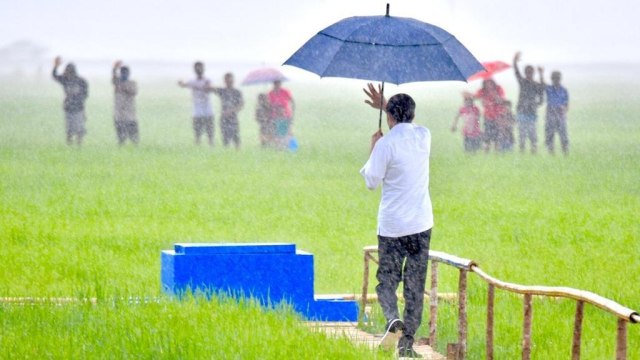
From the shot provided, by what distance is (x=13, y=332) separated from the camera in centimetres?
999

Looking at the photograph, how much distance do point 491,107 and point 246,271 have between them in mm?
25081

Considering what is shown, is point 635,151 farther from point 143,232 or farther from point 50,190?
point 143,232

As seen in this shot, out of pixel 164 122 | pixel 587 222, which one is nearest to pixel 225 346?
pixel 587 222

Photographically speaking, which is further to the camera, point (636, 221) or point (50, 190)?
point (50, 190)

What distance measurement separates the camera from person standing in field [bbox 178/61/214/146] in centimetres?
3278

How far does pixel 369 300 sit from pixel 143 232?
25.9ft

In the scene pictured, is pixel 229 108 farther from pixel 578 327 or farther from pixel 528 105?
pixel 578 327

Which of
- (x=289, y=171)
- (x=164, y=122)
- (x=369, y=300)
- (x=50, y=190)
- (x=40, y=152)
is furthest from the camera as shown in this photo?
(x=164, y=122)

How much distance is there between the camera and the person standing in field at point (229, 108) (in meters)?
33.6

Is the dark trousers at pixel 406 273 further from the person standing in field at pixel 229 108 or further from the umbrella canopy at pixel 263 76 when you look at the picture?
the umbrella canopy at pixel 263 76

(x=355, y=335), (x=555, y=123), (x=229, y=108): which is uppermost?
(x=229, y=108)

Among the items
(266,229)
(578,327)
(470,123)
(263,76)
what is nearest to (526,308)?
(578,327)

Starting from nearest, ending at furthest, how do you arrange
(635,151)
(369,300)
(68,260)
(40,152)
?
(369,300)
(68,260)
(40,152)
(635,151)

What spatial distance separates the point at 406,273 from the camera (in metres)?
9.45
